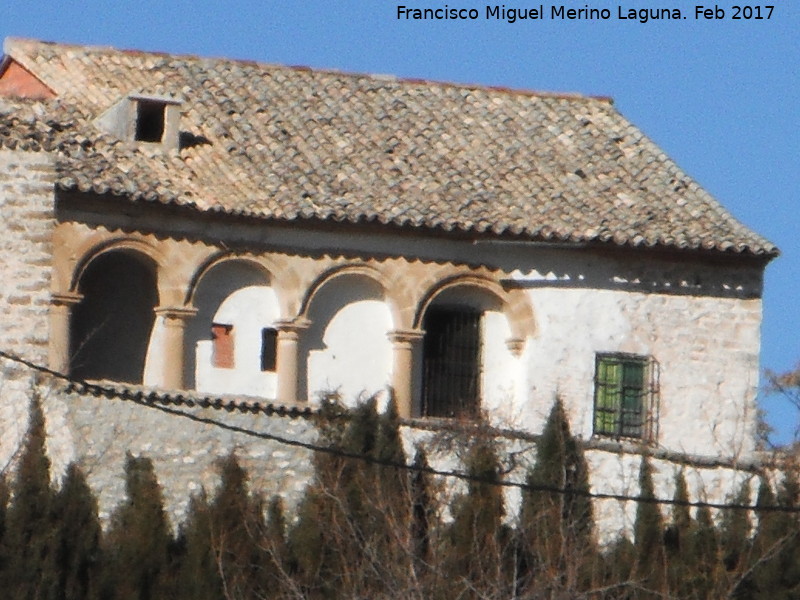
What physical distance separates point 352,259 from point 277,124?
220 cm

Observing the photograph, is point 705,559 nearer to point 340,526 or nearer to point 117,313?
point 340,526

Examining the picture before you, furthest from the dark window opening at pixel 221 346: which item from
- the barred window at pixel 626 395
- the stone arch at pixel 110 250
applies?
the barred window at pixel 626 395

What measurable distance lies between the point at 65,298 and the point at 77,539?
5989mm

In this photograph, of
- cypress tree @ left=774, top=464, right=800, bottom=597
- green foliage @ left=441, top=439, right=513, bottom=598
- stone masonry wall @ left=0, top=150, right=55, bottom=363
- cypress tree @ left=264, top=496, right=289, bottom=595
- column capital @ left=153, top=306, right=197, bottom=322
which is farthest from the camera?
column capital @ left=153, top=306, right=197, bottom=322

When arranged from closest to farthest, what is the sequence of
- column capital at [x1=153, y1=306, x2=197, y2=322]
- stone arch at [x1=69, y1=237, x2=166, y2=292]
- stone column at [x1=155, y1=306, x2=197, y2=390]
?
1. stone arch at [x1=69, y1=237, x2=166, y2=292]
2. stone column at [x1=155, y1=306, x2=197, y2=390]
3. column capital at [x1=153, y1=306, x2=197, y2=322]

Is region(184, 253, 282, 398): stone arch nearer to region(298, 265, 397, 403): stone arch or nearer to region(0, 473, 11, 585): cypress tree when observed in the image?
region(298, 265, 397, 403): stone arch

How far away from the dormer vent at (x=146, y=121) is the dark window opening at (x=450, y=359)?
368 cm

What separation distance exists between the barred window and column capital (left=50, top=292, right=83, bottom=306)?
6.01 meters

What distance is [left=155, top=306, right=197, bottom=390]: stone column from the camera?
105 ft

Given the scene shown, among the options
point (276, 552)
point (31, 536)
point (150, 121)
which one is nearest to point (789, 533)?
point (276, 552)

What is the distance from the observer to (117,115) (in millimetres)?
32594

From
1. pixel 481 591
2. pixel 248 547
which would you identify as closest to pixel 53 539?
pixel 248 547

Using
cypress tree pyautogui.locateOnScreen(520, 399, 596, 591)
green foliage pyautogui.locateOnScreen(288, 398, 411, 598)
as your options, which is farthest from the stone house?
green foliage pyautogui.locateOnScreen(288, 398, 411, 598)

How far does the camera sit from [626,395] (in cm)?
3275
